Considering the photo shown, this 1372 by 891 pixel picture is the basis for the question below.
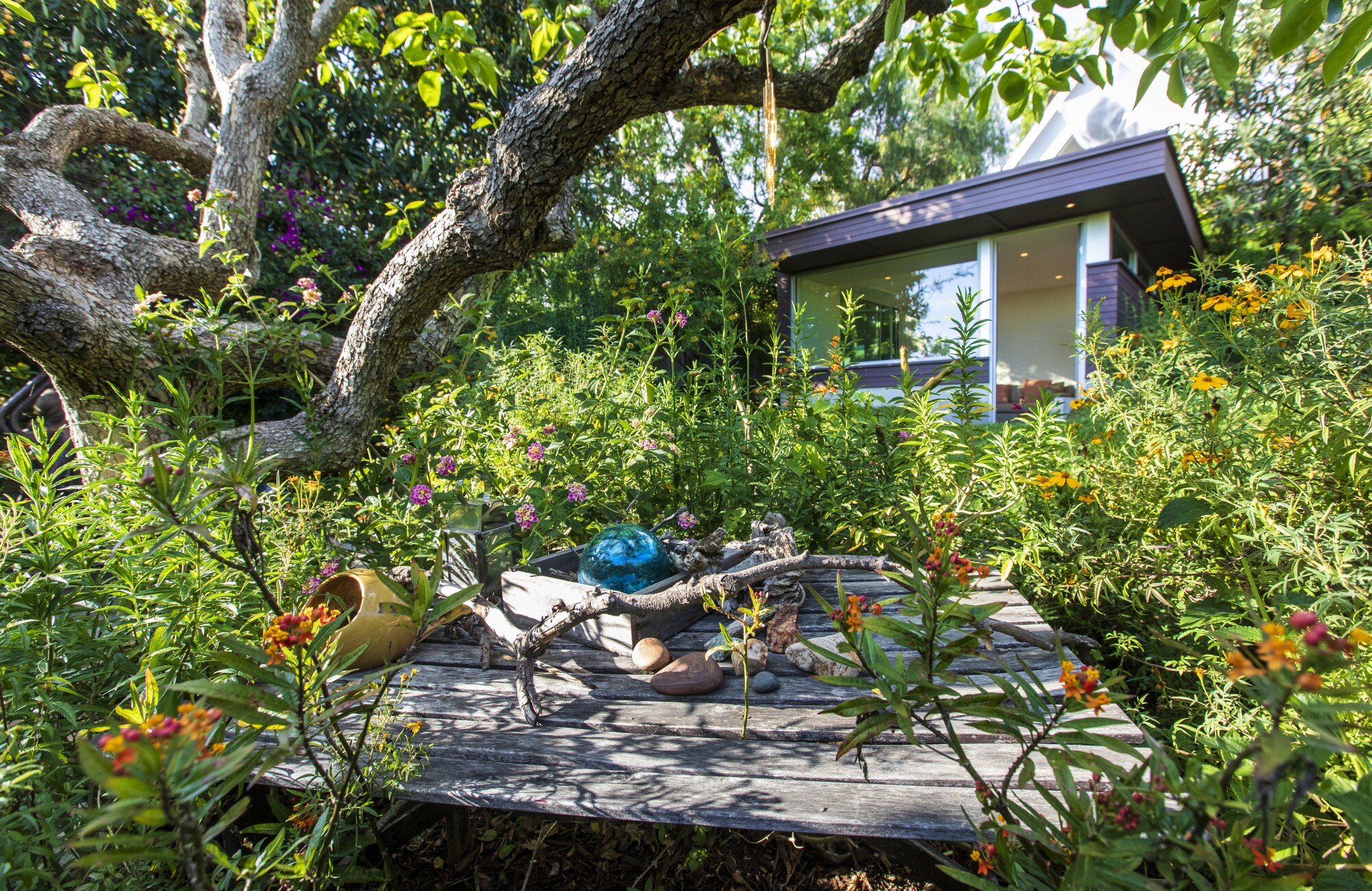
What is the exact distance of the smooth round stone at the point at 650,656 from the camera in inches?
54.3

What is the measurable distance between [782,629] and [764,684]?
0.19 metres

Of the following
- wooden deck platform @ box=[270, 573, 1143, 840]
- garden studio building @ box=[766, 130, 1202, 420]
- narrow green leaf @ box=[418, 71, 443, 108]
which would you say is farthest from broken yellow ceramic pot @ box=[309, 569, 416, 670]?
garden studio building @ box=[766, 130, 1202, 420]

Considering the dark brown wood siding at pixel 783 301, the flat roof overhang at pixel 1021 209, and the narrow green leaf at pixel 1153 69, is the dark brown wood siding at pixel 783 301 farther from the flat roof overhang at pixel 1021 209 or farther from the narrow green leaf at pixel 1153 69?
the narrow green leaf at pixel 1153 69

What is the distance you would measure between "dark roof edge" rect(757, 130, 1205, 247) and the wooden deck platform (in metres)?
6.72

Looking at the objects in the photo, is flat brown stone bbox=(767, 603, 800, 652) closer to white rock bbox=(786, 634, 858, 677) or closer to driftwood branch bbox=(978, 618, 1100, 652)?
white rock bbox=(786, 634, 858, 677)

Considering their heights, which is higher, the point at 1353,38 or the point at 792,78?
the point at 792,78

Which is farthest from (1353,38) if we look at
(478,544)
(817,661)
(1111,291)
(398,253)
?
(1111,291)

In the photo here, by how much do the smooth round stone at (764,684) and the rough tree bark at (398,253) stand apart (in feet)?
3.91

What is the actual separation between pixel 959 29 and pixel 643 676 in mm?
2799

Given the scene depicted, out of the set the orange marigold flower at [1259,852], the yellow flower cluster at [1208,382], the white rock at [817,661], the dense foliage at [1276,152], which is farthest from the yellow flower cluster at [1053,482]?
the dense foliage at [1276,152]

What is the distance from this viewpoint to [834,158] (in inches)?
540

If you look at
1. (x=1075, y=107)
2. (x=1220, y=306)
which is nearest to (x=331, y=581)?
(x=1220, y=306)

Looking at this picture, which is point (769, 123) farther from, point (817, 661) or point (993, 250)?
point (993, 250)

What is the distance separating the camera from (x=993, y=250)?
25.1ft
